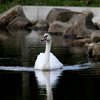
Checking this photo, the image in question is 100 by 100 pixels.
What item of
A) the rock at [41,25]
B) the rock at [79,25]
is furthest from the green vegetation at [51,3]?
the rock at [79,25]

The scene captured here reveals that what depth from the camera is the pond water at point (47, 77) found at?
1073 cm

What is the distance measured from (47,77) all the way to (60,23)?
52.0 ft

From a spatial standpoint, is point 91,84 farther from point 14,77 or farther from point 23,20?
point 23,20

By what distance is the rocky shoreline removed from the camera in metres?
26.6

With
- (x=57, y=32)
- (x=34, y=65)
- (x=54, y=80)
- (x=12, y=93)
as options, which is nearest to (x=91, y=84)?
(x=54, y=80)

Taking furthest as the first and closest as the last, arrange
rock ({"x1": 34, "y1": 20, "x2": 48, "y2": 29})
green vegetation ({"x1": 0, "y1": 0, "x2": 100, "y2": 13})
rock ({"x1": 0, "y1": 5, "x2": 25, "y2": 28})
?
green vegetation ({"x1": 0, "y1": 0, "x2": 100, "y2": 13}) < rock ({"x1": 0, "y1": 5, "x2": 25, "y2": 28}) < rock ({"x1": 34, "y1": 20, "x2": 48, "y2": 29})

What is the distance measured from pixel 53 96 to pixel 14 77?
115 inches

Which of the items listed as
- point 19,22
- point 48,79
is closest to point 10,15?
point 19,22

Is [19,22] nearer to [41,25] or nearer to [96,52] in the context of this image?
[41,25]

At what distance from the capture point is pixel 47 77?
13328mm

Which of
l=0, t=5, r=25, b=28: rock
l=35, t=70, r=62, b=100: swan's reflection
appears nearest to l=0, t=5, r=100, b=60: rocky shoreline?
l=0, t=5, r=25, b=28: rock

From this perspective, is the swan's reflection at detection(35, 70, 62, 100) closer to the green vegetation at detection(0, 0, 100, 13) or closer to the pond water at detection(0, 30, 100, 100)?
the pond water at detection(0, 30, 100, 100)

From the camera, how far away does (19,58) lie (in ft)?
57.3

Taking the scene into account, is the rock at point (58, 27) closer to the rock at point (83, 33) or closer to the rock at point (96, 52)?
the rock at point (83, 33)
